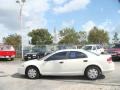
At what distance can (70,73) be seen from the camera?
52.4 feet

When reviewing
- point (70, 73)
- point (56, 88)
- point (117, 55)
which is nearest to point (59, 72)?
point (70, 73)

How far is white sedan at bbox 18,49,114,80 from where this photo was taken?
1565 centimetres

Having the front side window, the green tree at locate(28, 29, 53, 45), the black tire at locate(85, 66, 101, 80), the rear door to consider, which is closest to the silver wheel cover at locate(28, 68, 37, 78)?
the front side window

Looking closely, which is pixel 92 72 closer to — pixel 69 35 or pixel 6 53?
pixel 6 53

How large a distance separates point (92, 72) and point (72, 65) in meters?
1.04

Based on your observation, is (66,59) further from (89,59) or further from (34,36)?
(34,36)

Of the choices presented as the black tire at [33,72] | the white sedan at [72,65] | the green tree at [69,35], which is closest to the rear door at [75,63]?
the white sedan at [72,65]

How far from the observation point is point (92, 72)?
1564cm

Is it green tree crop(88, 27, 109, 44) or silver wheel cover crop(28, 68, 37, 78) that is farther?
green tree crop(88, 27, 109, 44)

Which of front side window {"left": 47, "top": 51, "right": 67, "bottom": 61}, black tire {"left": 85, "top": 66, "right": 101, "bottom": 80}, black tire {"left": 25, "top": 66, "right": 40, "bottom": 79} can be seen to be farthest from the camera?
black tire {"left": 25, "top": 66, "right": 40, "bottom": 79}

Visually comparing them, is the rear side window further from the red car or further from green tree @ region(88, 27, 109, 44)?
green tree @ region(88, 27, 109, 44)

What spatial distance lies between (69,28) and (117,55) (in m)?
69.0

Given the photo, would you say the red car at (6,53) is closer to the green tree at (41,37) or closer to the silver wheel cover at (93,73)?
the silver wheel cover at (93,73)

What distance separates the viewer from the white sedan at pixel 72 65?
51.3 feet
